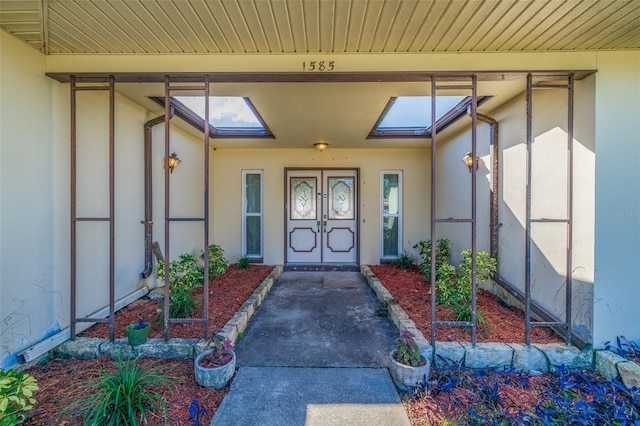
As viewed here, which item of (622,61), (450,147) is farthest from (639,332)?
(450,147)

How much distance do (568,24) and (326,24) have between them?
1781 mm

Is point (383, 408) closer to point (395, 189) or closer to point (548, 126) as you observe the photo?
point (548, 126)

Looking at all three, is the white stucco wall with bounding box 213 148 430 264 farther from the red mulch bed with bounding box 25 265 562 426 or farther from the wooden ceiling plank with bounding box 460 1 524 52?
the wooden ceiling plank with bounding box 460 1 524 52

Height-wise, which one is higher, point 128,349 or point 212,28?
point 212,28

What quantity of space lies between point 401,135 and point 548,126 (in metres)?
2.46

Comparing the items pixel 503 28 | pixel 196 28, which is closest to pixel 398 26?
pixel 503 28

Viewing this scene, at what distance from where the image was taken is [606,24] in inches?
84.6

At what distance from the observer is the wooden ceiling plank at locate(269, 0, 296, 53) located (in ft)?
6.54

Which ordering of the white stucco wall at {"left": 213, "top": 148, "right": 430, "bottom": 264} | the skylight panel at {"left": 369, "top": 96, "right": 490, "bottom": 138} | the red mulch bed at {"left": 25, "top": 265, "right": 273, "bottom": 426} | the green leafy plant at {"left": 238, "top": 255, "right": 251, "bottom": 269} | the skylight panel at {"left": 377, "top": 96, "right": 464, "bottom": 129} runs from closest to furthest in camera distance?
1. the red mulch bed at {"left": 25, "top": 265, "right": 273, "bottom": 426}
2. the skylight panel at {"left": 369, "top": 96, "right": 490, "bottom": 138}
3. the skylight panel at {"left": 377, "top": 96, "right": 464, "bottom": 129}
4. the green leafy plant at {"left": 238, "top": 255, "right": 251, "bottom": 269}
5. the white stucco wall at {"left": 213, "top": 148, "right": 430, "bottom": 264}

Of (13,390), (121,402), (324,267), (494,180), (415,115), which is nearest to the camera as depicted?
(13,390)

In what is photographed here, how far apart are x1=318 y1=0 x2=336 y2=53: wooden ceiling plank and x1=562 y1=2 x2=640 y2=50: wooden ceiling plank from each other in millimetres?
1855

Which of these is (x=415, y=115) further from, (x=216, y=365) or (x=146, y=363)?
(x=146, y=363)

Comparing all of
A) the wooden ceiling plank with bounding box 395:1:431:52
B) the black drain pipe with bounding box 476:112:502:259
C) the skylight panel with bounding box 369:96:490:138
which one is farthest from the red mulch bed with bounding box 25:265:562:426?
the wooden ceiling plank with bounding box 395:1:431:52

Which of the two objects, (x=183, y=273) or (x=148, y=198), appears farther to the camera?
(x=148, y=198)
